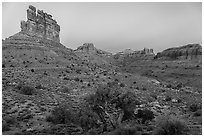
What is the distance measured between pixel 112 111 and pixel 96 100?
8.49ft

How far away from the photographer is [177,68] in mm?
51750

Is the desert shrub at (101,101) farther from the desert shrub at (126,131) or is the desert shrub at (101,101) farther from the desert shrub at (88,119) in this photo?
the desert shrub at (126,131)

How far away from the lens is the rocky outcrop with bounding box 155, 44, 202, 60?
6162cm

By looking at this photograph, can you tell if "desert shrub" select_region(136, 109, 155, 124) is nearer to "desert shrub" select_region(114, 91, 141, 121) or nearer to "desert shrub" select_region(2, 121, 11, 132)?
"desert shrub" select_region(114, 91, 141, 121)

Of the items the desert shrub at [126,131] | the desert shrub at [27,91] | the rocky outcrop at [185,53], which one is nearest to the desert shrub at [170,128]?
the desert shrub at [126,131]

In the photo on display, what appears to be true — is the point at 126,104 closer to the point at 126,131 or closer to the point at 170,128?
the point at 126,131

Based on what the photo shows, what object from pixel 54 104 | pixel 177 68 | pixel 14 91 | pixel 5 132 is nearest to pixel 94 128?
pixel 5 132

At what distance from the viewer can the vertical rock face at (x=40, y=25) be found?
66188 mm

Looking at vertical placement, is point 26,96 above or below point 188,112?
above

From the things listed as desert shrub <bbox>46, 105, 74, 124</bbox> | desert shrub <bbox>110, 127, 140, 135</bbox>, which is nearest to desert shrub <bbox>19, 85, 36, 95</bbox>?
desert shrub <bbox>46, 105, 74, 124</bbox>

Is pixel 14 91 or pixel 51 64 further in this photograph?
pixel 51 64

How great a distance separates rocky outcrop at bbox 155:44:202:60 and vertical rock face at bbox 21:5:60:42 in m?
32.3

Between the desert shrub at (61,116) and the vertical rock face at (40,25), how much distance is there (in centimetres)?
5472

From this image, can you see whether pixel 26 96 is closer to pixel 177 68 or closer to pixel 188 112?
pixel 188 112
